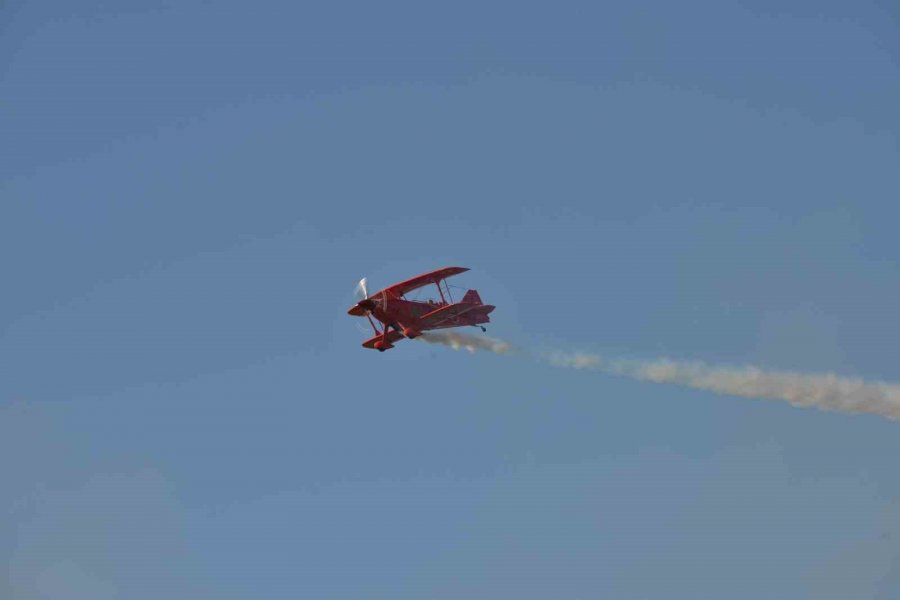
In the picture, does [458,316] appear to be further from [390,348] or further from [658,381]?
[658,381]

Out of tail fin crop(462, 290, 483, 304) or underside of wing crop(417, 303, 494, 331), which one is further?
tail fin crop(462, 290, 483, 304)

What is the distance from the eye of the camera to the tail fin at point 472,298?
85500 mm

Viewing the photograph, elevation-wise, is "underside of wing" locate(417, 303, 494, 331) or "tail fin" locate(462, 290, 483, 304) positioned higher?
"tail fin" locate(462, 290, 483, 304)

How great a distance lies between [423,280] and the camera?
279 feet

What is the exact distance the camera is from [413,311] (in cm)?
8394

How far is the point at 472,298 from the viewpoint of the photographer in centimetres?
8581

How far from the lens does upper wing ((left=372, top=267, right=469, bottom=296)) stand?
84.4 metres

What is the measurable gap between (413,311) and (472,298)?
3957 mm

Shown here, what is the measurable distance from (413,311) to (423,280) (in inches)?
88.6

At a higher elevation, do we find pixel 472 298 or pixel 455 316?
pixel 472 298

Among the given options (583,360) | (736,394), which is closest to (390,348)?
(583,360)

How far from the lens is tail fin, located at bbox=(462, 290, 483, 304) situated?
85500 mm

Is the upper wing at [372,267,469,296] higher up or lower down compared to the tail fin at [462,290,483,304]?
higher up

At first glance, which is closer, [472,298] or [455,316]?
[455,316]
